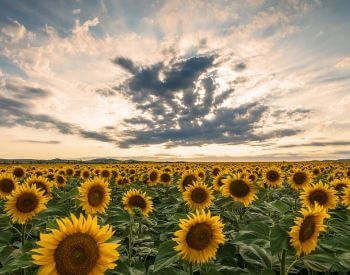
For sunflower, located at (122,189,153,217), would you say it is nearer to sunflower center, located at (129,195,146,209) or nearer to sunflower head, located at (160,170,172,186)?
sunflower center, located at (129,195,146,209)

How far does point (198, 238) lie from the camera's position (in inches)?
201

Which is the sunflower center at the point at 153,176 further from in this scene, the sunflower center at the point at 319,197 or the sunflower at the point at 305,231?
the sunflower at the point at 305,231

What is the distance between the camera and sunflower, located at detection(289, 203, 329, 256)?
167 inches

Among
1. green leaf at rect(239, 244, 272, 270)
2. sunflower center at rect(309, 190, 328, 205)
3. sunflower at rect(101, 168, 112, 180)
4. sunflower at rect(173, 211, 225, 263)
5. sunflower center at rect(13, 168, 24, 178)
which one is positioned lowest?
green leaf at rect(239, 244, 272, 270)

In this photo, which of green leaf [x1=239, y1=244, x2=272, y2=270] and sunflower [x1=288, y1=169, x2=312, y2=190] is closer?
green leaf [x1=239, y1=244, x2=272, y2=270]

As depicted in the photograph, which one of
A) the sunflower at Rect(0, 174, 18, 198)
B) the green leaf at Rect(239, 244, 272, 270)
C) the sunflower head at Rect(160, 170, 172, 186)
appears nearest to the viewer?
the green leaf at Rect(239, 244, 272, 270)

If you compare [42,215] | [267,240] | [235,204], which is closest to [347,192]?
[235,204]

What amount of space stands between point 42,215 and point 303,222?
472cm

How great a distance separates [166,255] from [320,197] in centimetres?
509

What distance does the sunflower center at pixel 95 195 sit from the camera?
27.7 feet

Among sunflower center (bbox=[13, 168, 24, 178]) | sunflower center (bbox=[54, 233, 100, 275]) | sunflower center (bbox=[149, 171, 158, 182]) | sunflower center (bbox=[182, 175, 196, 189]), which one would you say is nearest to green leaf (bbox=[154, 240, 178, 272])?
sunflower center (bbox=[54, 233, 100, 275])

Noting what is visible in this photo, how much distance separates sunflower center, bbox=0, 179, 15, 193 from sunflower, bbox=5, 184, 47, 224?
340cm

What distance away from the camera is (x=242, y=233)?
16.6 feet

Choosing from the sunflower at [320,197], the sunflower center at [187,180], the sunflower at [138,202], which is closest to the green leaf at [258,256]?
the sunflower at [320,197]
